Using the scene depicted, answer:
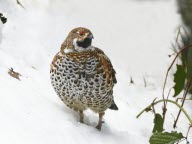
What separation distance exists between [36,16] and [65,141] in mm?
3074

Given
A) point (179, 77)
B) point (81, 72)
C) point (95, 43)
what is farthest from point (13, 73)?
point (95, 43)

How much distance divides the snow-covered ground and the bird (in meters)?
0.25

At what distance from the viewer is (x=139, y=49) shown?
8688mm

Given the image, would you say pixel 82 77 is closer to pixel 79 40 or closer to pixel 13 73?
pixel 79 40

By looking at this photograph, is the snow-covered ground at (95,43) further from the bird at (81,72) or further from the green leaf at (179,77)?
the green leaf at (179,77)

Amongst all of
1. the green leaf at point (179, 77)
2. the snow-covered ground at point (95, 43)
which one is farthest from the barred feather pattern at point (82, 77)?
the green leaf at point (179, 77)

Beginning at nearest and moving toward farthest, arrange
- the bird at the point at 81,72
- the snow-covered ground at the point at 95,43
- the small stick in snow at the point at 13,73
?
1. the snow-covered ground at the point at 95,43
2. the bird at the point at 81,72
3. the small stick in snow at the point at 13,73

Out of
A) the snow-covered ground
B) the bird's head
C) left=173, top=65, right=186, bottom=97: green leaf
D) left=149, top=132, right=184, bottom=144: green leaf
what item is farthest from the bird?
left=149, top=132, right=184, bottom=144: green leaf

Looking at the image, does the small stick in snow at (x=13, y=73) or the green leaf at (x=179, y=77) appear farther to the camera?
the small stick in snow at (x=13, y=73)

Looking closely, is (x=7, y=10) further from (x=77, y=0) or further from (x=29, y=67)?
(x=77, y=0)

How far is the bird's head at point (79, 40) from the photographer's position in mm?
4074

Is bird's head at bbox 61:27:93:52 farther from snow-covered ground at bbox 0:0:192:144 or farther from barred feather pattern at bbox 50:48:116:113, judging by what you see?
snow-covered ground at bbox 0:0:192:144

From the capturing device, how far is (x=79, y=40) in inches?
162

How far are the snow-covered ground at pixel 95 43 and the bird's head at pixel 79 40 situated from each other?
0.56m
